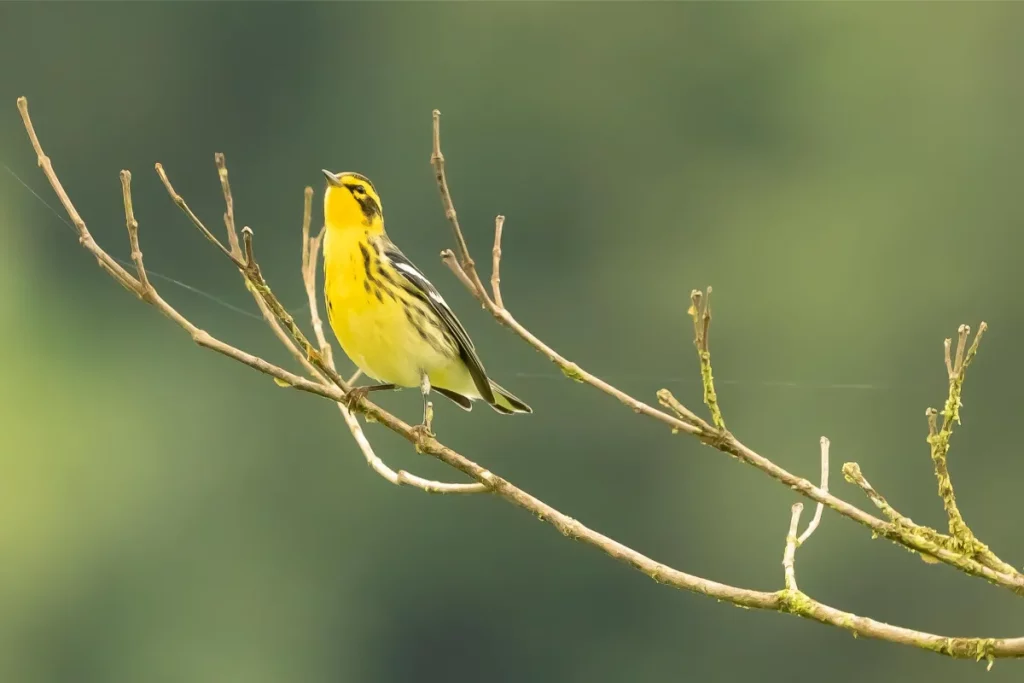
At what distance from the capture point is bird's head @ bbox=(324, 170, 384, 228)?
4441 mm

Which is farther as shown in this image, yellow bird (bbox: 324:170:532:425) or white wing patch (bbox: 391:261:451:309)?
white wing patch (bbox: 391:261:451:309)

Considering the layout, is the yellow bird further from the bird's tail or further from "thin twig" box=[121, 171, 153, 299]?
"thin twig" box=[121, 171, 153, 299]

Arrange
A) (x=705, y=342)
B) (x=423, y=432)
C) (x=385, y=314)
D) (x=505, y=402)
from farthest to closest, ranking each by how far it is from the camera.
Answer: (x=505, y=402)
(x=385, y=314)
(x=423, y=432)
(x=705, y=342)

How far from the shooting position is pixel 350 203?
4461mm

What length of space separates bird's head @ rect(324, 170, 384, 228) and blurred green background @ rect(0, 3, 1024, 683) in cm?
1725

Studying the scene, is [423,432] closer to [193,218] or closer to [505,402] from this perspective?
[193,218]

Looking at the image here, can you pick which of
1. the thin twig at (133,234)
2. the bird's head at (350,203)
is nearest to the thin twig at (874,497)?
the thin twig at (133,234)

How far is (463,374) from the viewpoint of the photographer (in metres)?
4.46

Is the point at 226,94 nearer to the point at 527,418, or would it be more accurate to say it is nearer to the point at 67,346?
the point at 67,346

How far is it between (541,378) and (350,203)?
23.4 metres

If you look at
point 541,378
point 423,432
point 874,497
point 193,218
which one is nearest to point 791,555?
point 874,497

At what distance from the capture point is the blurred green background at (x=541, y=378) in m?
24.5

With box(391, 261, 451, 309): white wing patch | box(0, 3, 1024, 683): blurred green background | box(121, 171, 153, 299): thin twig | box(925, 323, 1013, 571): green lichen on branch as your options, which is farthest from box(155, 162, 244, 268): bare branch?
box(0, 3, 1024, 683): blurred green background

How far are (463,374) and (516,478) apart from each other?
2026 centimetres
